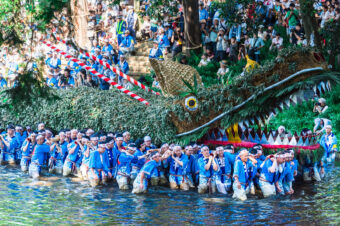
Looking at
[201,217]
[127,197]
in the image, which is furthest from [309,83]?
[127,197]

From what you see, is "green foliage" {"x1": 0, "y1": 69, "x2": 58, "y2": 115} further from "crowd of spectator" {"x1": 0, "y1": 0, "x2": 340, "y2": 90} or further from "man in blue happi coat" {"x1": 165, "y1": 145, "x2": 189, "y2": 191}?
"crowd of spectator" {"x1": 0, "y1": 0, "x2": 340, "y2": 90}

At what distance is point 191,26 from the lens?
67.1 ft

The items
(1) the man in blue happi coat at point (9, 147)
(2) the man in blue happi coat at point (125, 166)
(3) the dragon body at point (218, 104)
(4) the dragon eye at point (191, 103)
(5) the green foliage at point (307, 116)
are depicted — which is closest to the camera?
(3) the dragon body at point (218, 104)

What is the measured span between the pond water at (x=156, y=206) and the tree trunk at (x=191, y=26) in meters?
9.33

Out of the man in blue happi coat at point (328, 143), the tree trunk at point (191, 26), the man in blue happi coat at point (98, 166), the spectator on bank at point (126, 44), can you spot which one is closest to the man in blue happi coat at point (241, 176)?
the man in blue happi coat at point (98, 166)

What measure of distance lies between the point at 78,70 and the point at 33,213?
31.0ft

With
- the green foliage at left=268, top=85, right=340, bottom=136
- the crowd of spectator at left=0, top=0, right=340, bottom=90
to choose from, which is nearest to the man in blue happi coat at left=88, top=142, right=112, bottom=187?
the crowd of spectator at left=0, top=0, right=340, bottom=90

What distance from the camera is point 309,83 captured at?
10.8 meters

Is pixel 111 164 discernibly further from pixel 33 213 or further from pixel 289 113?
pixel 289 113

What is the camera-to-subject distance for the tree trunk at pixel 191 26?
20328 mm

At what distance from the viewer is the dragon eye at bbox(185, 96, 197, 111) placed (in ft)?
40.1

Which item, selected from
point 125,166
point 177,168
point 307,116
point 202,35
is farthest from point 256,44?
point 125,166

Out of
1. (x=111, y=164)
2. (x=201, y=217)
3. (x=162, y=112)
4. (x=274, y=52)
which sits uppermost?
(x=274, y=52)

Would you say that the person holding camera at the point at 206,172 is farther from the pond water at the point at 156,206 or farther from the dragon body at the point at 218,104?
the dragon body at the point at 218,104
